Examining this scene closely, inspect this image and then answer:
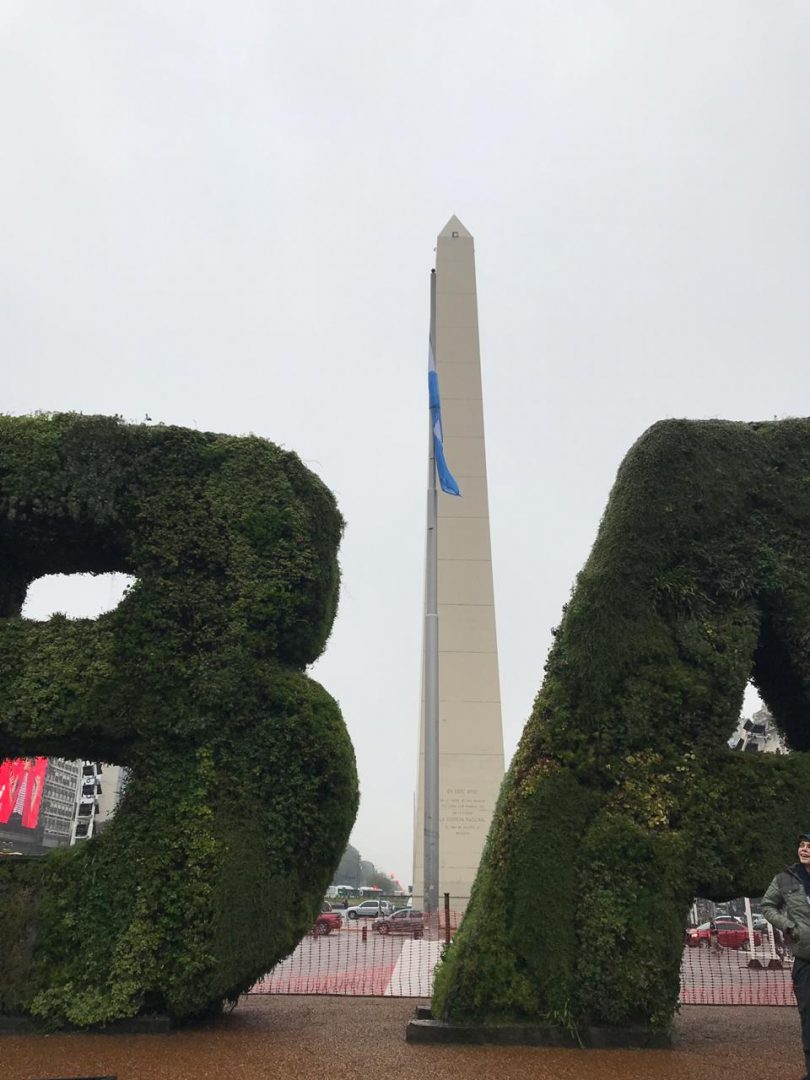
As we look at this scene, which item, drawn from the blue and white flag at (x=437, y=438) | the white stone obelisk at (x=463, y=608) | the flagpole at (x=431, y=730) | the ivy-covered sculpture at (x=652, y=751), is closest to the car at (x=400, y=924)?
the white stone obelisk at (x=463, y=608)

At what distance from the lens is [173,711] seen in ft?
28.4

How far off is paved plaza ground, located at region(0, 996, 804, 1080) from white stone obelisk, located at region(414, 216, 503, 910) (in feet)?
49.4

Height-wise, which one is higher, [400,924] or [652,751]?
[652,751]

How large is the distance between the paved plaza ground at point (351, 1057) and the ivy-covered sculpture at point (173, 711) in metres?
0.47

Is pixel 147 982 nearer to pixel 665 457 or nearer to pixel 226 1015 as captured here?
pixel 226 1015

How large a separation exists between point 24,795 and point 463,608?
110 ft

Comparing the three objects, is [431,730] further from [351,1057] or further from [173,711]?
[351,1057]

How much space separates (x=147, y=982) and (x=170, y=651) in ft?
10.2

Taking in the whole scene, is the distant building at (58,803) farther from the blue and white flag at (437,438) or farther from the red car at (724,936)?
the blue and white flag at (437,438)

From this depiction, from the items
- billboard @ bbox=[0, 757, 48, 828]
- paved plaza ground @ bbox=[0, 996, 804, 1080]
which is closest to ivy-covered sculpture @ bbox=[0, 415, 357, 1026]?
paved plaza ground @ bbox=[0, 996, 804, 1080]

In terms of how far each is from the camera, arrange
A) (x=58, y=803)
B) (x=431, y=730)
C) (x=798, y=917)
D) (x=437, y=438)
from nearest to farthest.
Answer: (x=798, y=917)
(x=431, y=730)
(x=437, y=438)
(x=58, y=803)

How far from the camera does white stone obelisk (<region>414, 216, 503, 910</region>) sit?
23625 millimetres

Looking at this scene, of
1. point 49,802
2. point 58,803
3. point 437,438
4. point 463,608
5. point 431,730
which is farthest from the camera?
point 58,803

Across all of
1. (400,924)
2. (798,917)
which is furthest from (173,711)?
(400,924)
